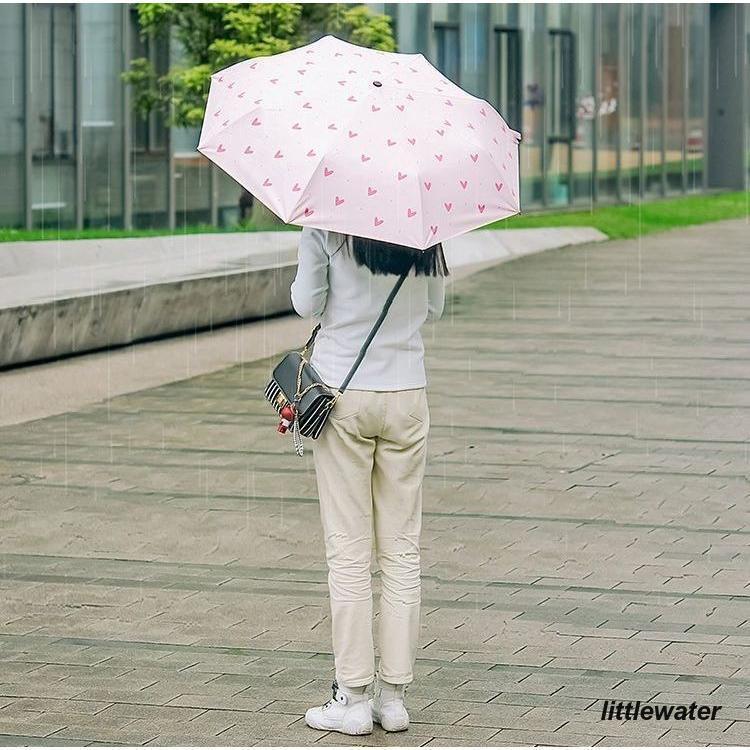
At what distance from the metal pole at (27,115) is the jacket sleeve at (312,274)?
17.2 m

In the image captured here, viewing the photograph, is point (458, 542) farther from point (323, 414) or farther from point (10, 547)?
point (323, 414)

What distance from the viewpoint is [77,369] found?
508 inches

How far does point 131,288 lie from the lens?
45.6 ft

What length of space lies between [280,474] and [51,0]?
47.1 ft

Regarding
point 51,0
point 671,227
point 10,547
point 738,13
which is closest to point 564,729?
point 10,547

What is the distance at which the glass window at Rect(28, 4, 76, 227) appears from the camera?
21734 millimetres

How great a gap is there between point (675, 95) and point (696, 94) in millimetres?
2005

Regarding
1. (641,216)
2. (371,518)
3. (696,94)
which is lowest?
(371,518)

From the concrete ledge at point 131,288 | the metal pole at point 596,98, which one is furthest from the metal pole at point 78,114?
the metal pole at point 596,98

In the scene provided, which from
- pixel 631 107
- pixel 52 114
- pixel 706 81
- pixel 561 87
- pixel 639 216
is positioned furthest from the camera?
pixel 706 81

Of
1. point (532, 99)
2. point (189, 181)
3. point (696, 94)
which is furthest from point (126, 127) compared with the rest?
point (696, 94)

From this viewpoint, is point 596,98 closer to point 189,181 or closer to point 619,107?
point 619,107

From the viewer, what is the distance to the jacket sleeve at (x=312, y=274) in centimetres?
489

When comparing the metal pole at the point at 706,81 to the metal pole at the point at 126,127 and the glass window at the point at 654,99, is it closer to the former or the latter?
the glass window at the point at 654,99
